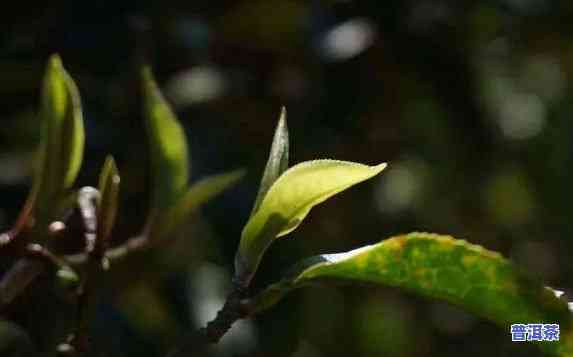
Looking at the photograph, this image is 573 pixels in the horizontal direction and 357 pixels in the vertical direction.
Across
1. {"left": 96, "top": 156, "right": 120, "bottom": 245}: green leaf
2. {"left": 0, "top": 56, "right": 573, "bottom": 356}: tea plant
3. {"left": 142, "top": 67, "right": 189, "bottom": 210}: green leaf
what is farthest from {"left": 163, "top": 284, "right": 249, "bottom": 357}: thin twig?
{"left": 142, "top": 67, "right": 189, "bottom": 210}: green leaf

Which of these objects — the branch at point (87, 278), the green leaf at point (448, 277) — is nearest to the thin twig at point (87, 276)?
the branch at point (87, 278)

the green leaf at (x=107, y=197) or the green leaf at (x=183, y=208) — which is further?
the green leaf at (x=183, y=208)

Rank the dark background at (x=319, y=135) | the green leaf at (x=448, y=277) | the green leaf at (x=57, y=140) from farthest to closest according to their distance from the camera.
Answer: the dark background at (x=319, y=135) < the green leaf at (x=57, y=140) < the green leaf at (x=448, y=277)

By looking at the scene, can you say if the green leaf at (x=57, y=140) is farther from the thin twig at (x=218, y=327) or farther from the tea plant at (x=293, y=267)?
the thin twig at (x=218, y=327)

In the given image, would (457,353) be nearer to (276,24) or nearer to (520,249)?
(520,249)

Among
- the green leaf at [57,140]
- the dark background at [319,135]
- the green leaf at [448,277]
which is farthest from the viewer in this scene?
the dark background at [319,135]

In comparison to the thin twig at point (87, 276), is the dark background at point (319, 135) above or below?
below

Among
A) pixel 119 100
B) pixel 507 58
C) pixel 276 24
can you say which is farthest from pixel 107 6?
pixel 507 58

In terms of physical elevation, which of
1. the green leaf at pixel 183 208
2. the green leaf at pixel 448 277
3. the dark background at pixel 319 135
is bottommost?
the dark background at pixel 319 135
